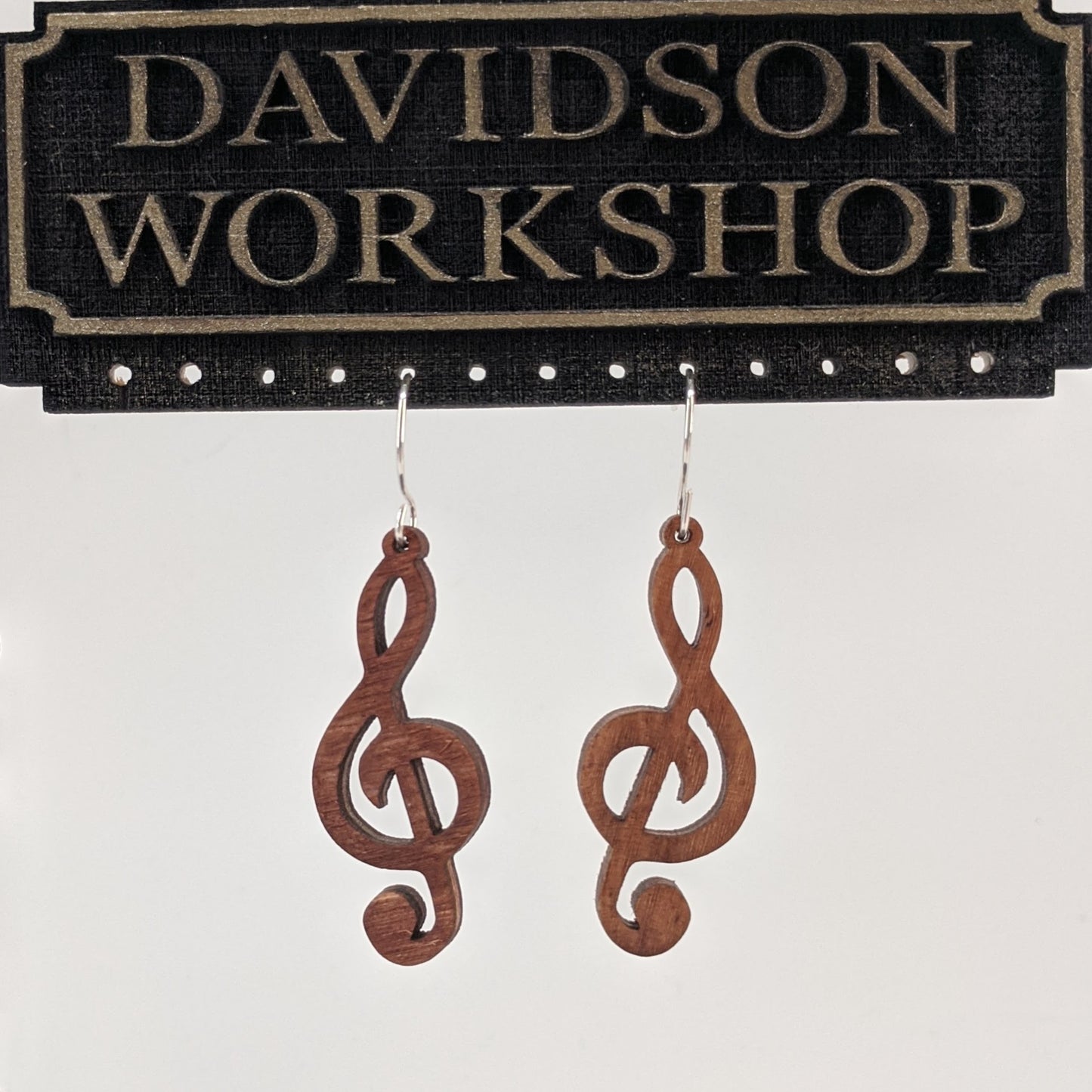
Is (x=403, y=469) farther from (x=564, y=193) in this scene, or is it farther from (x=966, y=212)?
(x=966, y=212)

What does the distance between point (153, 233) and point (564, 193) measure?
214 millimetres

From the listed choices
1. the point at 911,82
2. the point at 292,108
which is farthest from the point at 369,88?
the point at 911,82

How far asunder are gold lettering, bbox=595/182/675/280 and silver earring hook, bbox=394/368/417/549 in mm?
114

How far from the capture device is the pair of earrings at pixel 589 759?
0.71 meters

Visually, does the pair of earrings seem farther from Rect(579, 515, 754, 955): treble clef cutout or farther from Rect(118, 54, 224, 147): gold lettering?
Rect(118, 54, 224, 147): gold lettering

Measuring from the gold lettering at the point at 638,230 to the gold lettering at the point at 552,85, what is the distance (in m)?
0.03

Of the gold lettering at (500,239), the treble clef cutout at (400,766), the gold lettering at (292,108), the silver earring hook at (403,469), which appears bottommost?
the treble clef cutout at (400,766)

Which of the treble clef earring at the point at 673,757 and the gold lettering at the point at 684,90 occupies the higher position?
the gold lettering at the point at 684,90

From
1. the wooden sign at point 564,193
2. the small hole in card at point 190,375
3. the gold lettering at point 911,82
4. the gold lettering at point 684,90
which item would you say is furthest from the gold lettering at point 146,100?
the gold lettering at point 911,82

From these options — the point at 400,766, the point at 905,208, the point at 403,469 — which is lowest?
the point at 400,766

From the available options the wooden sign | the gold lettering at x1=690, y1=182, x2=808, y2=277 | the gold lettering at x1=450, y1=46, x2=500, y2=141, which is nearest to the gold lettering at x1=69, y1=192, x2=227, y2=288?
the wooden sign

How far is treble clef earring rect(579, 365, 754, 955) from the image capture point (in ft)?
2.32

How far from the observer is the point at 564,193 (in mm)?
749

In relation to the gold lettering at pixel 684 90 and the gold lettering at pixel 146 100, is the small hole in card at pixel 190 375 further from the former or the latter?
the gold lettering at pixel 684 90
